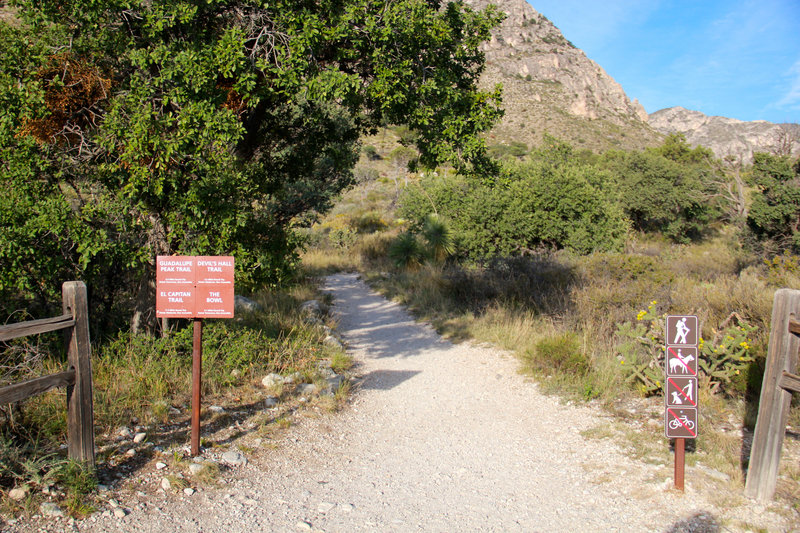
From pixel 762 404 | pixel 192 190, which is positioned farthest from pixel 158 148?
pixel 762 404

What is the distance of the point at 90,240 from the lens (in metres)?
5.21

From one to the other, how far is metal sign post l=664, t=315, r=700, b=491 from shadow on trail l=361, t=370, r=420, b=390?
384 cm

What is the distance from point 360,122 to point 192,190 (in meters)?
3.45

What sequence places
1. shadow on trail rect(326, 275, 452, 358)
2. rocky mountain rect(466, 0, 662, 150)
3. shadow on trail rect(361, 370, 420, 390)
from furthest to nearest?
1. rocky mountain rect(466, 0, 662, 150)
2. shadow on trail rect(326, 275, 452, 358)
3. shadow on trail rect(361, 370, 420, 390)

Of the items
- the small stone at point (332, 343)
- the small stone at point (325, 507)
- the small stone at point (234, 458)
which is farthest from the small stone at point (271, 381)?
the small stone at point (325, 507)

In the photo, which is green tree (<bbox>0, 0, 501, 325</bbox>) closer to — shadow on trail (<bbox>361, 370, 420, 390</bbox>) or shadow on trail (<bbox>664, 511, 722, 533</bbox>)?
shadow on trail (<bbox>361, 370, 420, 390</bbox>)

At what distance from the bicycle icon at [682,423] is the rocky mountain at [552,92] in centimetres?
4015

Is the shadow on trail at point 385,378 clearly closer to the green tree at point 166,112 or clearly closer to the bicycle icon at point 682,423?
the green tree at point 166,112

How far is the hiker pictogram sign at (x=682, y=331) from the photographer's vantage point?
4105 millimetres

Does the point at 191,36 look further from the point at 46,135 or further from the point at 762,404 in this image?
the point at 762,404

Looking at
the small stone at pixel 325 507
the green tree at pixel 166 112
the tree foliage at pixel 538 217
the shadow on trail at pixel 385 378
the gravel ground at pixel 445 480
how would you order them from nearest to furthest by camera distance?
the gravel ground at pixel 445 480
the small stone at pixel 325 507
the green tree at pixel 166 112
the shadow on trail at pixel 385 378
the tree foliage at pixel 538 217

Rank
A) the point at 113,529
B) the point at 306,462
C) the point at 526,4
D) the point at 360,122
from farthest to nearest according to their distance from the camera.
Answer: the point at 526,4 < the point at 360,122 < the point at 306,462 < the point at 113,529

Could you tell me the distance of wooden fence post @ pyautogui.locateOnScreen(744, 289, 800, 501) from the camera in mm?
3775

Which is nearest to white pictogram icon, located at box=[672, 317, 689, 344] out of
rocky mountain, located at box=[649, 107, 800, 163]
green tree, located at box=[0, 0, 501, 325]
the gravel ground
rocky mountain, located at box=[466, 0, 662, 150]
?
the gravel ground
